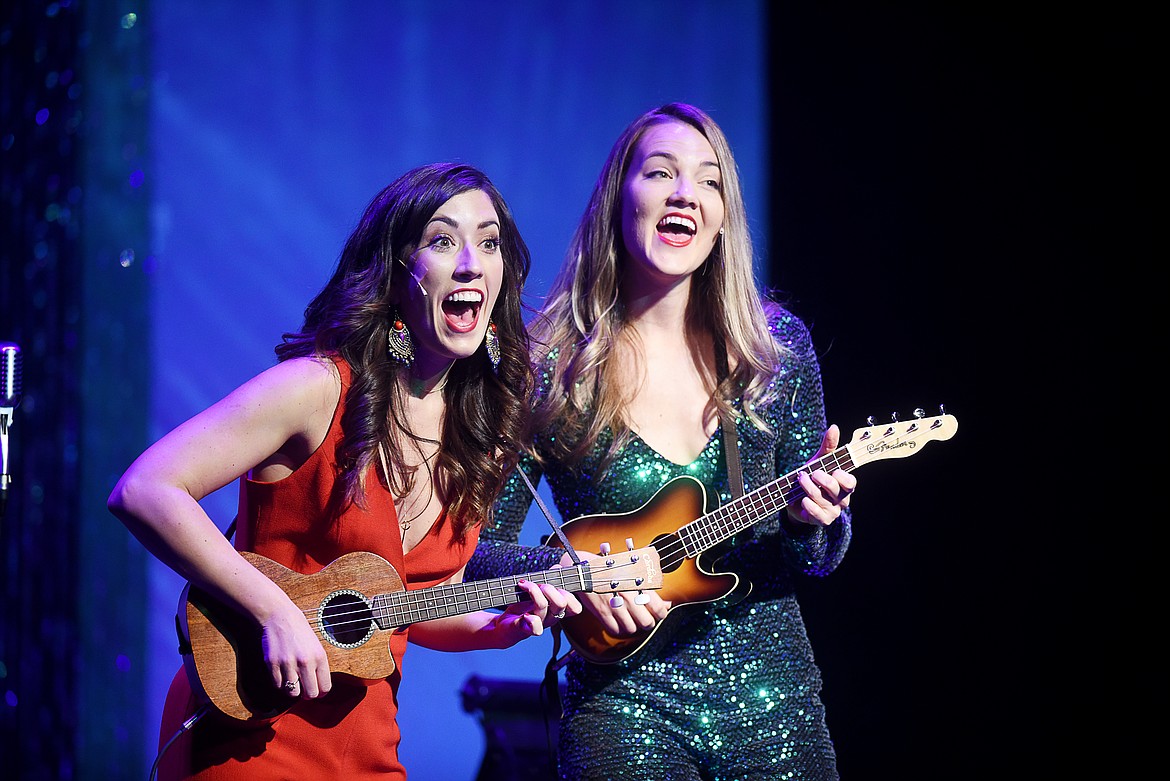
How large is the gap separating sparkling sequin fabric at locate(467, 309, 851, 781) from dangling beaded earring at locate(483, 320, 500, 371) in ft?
0.91

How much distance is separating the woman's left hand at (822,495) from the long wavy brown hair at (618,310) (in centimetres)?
23

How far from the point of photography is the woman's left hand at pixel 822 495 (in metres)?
2.41

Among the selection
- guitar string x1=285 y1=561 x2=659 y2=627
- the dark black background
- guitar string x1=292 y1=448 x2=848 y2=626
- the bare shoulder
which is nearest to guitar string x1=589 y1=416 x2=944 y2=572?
guitar string x1=292 y1=448 x2=848 y2=626

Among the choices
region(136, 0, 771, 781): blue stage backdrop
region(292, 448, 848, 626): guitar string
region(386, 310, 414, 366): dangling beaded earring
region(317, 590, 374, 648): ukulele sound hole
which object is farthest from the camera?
region(136, 0, 771, 781): blue stage backdrop

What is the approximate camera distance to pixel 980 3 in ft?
13.5

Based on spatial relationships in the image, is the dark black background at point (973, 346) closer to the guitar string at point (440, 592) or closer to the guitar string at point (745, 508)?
the guitar string at point (745, 508)

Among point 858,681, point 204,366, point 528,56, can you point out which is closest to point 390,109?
point 528,56

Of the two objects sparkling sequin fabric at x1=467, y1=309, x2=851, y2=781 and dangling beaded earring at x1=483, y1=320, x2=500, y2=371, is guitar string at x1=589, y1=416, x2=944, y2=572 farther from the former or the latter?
dangling beaded earring at x1=483, y1=320, x2=500, y2=371

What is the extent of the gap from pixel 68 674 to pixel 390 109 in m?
2.58

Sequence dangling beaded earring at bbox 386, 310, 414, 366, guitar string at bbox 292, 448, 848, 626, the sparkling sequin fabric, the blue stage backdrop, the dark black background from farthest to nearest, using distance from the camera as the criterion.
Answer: the blue stage backdrop, the dark black background, guitar string at bbox 292, 448, 848, 626, the sparkling sequin fabric, dangling beaded earring at bbox 386, 310, 414, 366

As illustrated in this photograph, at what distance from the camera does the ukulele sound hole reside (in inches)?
80.5

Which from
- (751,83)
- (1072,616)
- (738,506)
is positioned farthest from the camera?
(751,83)

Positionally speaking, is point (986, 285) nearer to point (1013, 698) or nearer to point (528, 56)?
point (1013, 698)

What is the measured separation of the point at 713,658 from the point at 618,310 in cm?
91
